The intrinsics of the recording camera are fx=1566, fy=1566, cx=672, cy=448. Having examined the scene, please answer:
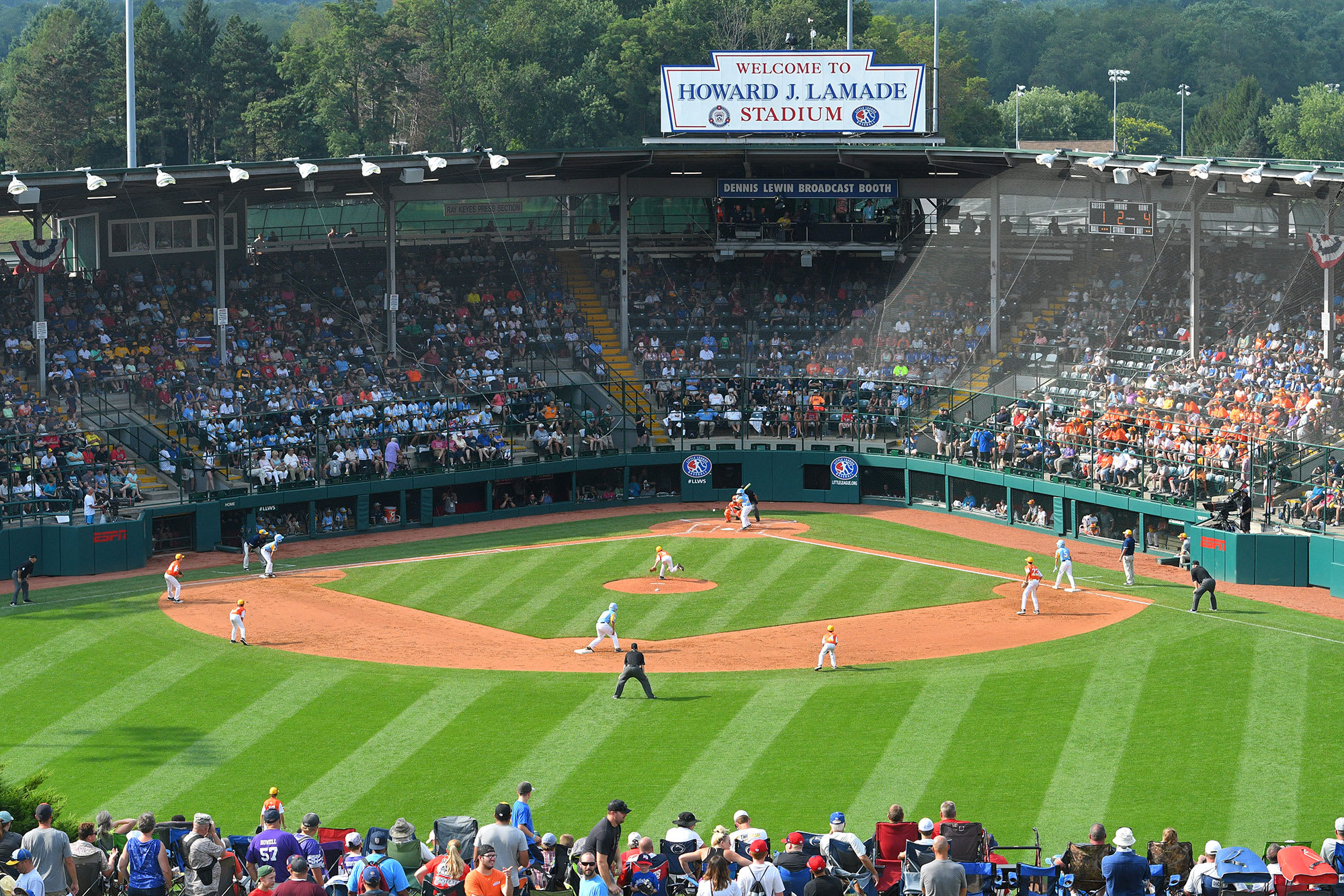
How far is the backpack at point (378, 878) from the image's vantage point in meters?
14.5

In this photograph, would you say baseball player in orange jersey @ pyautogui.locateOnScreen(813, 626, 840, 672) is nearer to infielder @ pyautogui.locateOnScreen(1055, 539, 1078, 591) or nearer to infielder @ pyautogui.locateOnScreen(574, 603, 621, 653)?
infielder @ pyautogui.locateOnScreen(574, 603, 621, 653)

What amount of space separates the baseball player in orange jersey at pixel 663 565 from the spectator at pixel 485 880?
2138 cm

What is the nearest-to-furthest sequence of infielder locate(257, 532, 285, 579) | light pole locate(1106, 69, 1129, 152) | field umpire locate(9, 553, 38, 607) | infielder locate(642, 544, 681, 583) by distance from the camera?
field umpire locate(9, 553, 38, 607)
infielder locate(642, 544, 681, 583)
infielder locate(257, 532, 285, 579)
light pole locate(1106, 69, 1129, 152)

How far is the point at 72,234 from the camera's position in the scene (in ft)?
156

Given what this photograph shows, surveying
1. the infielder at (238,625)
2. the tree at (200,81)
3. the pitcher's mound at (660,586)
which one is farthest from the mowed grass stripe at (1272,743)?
the tree at (200,81)

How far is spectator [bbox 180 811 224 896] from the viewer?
15477mm

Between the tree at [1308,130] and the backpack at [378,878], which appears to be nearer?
the backpack at [378,878]

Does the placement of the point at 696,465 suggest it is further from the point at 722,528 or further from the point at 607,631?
the point at 607,631

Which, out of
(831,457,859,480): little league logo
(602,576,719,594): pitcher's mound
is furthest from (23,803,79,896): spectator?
(831,457,859,480): little league logo

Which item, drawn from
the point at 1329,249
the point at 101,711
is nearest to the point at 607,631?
the point at 101,711

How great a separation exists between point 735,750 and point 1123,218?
2758 centimetres

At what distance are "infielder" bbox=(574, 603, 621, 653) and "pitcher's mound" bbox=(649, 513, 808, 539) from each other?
10.2 meters

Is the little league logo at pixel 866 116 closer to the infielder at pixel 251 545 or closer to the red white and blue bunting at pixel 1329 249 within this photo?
the red white and blue bunting at pixel 1329 249

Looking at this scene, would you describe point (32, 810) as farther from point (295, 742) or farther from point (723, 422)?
point (723, 422)
